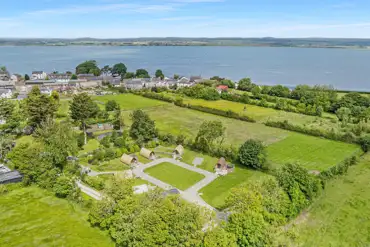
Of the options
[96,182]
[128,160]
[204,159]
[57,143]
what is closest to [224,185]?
[204,159]

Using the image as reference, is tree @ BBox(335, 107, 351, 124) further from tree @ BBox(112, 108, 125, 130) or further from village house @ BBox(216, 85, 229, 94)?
tree @ BBox(112, 108, 125, 130)

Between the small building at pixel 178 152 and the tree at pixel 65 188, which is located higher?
the tree at pixel 65 188

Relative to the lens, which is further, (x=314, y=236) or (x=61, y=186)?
(x=61, y=186)

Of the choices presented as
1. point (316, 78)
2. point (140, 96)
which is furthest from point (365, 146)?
point (316, 78)

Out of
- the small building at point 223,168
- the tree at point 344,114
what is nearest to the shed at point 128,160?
the small building at point 223,168

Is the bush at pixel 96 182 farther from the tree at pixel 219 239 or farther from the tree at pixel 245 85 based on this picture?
the tree at pixel 245 85

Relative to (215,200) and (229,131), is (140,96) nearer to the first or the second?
(229,131)

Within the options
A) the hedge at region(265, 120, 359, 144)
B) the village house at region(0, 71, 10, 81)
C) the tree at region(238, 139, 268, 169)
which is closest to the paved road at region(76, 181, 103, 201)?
the tree at region(238, 139, 268, 169)
